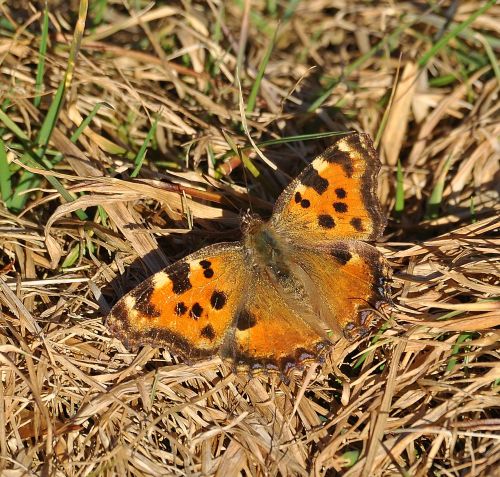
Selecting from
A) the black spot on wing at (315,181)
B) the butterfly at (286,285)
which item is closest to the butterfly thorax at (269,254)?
the butterfly at (286,285)

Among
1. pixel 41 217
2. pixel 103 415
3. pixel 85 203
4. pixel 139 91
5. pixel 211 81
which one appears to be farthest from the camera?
pixel 211 81

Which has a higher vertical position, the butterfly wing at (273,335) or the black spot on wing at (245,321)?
the black spot on wing at (245,321)

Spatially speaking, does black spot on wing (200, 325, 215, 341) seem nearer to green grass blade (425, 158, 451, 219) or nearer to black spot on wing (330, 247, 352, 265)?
black spot on wing (330, 247, 352, 265)

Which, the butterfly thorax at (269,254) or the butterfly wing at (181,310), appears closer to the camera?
the butterfly wing at (181,310)

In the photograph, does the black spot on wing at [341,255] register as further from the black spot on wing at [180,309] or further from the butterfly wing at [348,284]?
the black spot on wing at [180,309]

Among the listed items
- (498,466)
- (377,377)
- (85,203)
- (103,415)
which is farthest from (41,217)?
(498,466)

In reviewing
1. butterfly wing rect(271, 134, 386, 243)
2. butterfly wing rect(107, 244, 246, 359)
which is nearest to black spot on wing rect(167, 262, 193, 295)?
butterfly wing rect(107, 244, 246, 359)

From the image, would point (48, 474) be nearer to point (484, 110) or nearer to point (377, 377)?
point (377, 377)

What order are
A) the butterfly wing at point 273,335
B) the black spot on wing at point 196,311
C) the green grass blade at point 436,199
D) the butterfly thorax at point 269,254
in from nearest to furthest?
the butterfly wing at point 273,335 < the black spot on wing at point 196,311 < the butterfly thorax at point 269,254 < the green grass blade at point 436,199
